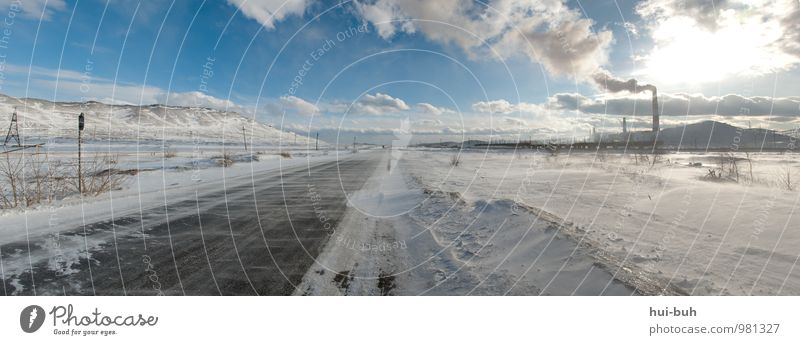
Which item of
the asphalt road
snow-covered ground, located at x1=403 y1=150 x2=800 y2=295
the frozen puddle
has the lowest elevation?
the asphalt road

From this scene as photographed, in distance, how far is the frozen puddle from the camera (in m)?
3.86

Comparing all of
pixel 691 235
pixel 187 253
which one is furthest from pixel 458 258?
pixel 187 253

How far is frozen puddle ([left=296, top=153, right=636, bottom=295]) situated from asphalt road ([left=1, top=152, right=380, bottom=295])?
0.55 m

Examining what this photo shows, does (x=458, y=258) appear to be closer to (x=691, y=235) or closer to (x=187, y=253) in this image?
→ (x=691, y=235)

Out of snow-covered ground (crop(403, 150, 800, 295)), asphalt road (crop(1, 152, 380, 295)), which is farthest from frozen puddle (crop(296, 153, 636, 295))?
asphalt road (crop(1, 152, 380, 295))

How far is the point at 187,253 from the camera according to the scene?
16.1ft

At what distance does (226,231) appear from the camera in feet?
20.7

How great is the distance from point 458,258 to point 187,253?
3.98 m

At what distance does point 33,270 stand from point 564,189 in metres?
12.3

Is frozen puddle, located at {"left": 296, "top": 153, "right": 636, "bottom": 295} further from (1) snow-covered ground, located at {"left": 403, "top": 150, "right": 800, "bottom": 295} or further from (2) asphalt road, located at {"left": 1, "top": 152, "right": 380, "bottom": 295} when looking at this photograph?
(2) asphalt road, located at {"left": 1, "top": 152, "right": 380, "bottom": 295}

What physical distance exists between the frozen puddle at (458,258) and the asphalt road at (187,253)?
0.55m

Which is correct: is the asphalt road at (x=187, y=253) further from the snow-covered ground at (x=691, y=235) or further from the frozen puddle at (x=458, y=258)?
the snow-covered ground at (x=691, y=235)

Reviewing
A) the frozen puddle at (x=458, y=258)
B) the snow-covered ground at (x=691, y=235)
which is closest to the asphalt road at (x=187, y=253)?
the frozen puddle at (x=458, y=258)
